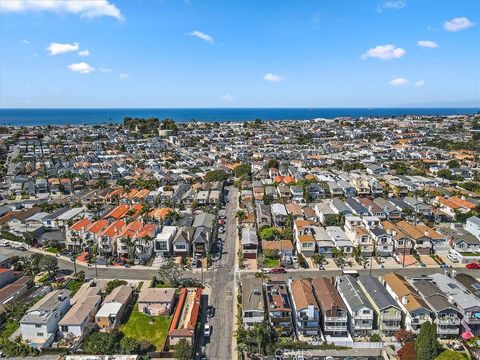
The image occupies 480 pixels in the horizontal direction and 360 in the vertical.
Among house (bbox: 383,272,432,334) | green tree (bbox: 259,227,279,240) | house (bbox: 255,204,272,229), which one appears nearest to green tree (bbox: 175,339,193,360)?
house (bbox: 383,272,432,334)

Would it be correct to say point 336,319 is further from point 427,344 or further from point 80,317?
point 80,317

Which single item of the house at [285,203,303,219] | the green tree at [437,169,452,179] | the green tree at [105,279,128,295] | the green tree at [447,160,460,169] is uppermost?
the green tree at [447,160,460,169]

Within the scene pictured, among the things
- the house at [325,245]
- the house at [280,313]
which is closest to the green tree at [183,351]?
the house at [280,313]

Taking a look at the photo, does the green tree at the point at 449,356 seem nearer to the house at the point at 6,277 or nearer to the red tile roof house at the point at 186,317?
the red tile roof house at the point at 186,317

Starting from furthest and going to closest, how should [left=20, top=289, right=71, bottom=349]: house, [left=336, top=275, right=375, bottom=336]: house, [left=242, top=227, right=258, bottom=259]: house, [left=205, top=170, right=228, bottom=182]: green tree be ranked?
[left=205, top=170, right=228, bottom=182]: green tree
[left=242, top=227, right=258, bottom=259]: house
[left=336, top=275, right=375, bottom=336]: house
[left=20, top=289, right=71, bottom=349]: house

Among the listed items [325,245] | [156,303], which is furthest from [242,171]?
[156,303]

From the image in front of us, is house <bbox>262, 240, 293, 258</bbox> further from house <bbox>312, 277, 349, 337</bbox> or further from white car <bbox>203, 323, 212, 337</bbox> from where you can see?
white car <bbox>203, 323, 212, 337</bbox>
